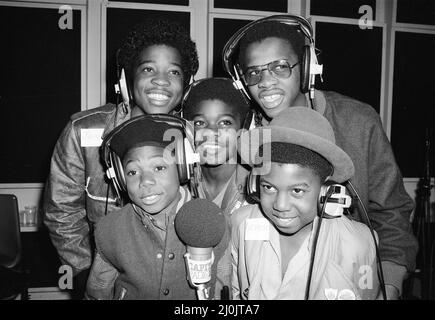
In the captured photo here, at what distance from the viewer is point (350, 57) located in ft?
13.1

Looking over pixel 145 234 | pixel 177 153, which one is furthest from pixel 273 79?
pixel 145 234

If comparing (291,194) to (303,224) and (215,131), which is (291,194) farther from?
(215,131)

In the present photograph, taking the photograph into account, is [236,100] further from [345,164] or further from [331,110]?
[345,164]

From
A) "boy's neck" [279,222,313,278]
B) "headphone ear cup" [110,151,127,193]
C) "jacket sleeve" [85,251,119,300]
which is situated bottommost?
"jacket sleeve" [85,251,119,300]

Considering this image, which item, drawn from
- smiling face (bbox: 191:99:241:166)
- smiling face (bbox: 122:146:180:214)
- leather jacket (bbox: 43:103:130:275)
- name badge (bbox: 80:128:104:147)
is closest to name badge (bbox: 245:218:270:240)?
smiling face (bbox: 122:146:180:214)

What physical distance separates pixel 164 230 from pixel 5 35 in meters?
3.00

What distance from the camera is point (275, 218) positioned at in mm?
1436

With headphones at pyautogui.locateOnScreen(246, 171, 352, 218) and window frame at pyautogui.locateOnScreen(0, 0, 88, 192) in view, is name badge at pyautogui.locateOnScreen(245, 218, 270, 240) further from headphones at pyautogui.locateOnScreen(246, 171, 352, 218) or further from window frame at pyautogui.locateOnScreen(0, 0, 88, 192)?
window frame at pyautogui.locateOnScreen(0, 0, 88, 192)

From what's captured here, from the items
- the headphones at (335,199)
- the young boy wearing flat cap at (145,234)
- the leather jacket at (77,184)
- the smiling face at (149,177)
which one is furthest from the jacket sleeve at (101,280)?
the headphones at (335,199)

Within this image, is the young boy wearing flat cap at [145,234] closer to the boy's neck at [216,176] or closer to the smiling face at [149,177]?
the smiling face at [149,177]

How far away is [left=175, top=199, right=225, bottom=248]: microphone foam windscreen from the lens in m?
1.31

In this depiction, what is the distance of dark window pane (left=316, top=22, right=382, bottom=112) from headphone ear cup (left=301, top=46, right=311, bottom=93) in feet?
8.01

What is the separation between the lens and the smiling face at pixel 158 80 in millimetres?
1781

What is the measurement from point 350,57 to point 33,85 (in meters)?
3.35
